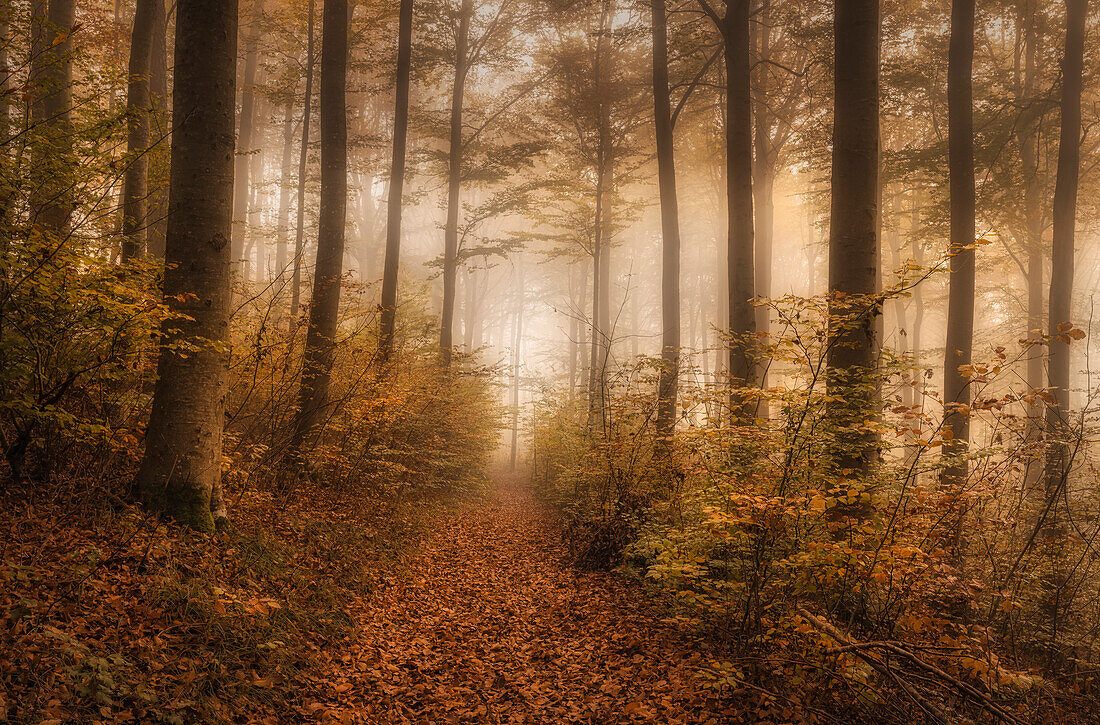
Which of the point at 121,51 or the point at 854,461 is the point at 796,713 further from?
the point at 121,51

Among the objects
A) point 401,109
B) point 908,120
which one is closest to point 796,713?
point 401,109

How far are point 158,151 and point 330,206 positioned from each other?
2827 mm

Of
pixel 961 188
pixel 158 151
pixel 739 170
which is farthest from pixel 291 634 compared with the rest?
pixel 961 188

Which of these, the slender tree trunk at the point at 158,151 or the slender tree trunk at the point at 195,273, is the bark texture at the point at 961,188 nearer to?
the slender tree trunk at the point at 195,273

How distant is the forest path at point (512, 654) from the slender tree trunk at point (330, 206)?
384 cm

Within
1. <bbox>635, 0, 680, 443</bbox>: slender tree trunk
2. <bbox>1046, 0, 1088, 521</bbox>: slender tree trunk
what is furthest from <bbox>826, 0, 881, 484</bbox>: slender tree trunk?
<bbox>1046, 0, 1088, 521</bbox>: slender tree trunk

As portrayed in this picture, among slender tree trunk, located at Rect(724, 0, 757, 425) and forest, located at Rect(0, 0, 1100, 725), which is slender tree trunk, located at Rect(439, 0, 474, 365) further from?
slender tree trunk, located at Rect(724, 0, 757, 425)

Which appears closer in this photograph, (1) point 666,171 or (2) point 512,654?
(2) point 512,654

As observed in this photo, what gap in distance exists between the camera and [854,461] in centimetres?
563

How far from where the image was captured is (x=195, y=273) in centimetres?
489

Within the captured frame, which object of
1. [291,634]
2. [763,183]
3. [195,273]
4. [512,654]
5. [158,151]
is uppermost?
[763,183]

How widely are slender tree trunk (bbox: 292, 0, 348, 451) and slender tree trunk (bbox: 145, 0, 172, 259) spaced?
→ 2282 millimetres

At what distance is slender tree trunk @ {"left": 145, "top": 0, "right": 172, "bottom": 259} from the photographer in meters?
6.89

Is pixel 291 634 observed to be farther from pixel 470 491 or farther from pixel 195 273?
pixel 470 491
